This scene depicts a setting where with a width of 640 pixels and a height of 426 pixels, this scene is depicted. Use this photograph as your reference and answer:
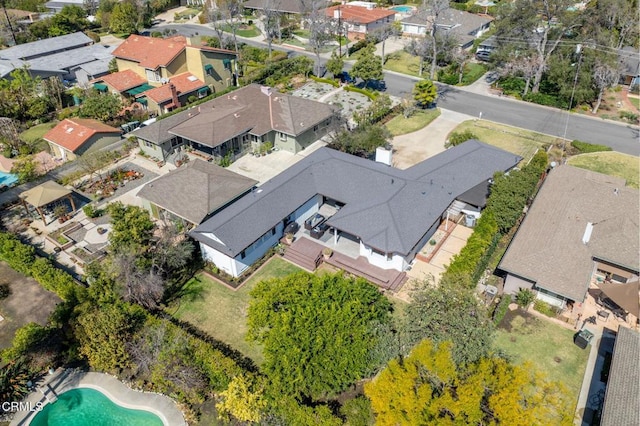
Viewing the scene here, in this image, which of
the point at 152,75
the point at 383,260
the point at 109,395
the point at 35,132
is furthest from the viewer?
the point at 152,75

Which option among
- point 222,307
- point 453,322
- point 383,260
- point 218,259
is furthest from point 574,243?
point 218,259

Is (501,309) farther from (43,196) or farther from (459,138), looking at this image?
(43,196)

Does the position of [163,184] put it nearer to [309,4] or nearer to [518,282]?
[518,282]

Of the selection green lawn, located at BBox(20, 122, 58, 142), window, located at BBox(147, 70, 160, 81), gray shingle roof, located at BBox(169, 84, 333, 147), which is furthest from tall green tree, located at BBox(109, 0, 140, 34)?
gray shingle roof, located at BBox(169, 84, 333, 147)

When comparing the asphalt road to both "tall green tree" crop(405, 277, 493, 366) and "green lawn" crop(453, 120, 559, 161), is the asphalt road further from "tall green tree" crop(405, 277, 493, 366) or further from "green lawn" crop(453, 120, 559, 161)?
"tall green tree" crop(405, 277, 493, 366)

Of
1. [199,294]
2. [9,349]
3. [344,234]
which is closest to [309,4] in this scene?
[344,234]
